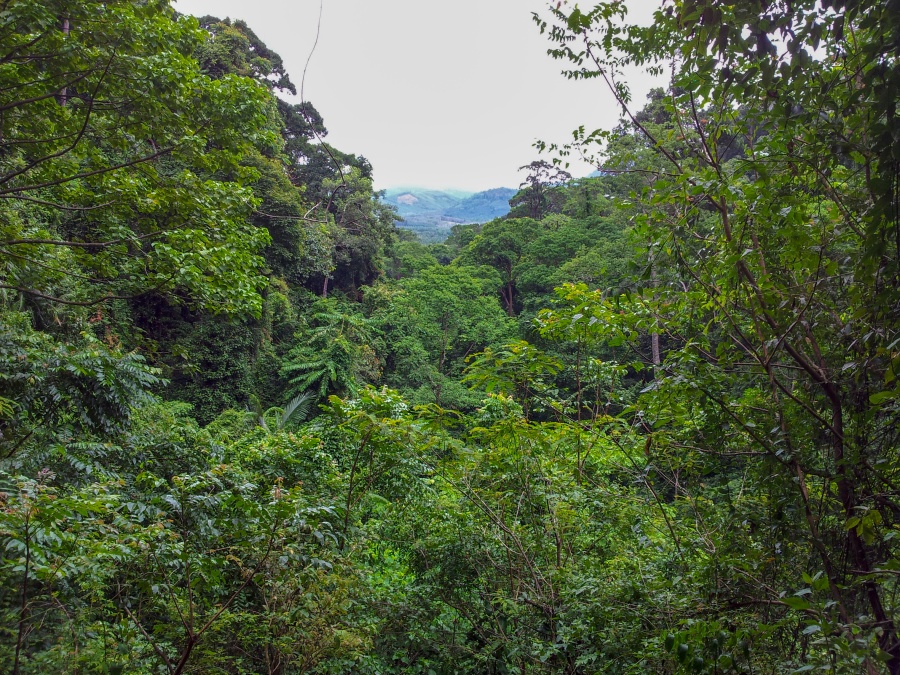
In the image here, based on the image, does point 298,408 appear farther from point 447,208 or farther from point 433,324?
point 447,208

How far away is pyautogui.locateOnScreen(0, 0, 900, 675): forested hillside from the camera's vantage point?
1.60m

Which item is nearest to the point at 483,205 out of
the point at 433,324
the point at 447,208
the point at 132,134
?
the point at 447,208

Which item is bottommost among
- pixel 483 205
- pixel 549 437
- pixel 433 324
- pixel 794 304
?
pixel 549 437

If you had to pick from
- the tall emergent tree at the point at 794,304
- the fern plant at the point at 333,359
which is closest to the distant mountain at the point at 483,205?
the fern plant at the point at 333,359

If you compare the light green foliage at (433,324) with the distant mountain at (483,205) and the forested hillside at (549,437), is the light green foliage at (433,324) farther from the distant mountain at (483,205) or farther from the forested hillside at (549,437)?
the distant mountain at (483,205)

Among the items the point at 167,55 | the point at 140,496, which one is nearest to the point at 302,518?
the point at 140,496

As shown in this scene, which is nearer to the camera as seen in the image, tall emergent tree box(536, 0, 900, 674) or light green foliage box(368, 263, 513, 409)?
tall emergent tree box(536, 0, 900, 674)

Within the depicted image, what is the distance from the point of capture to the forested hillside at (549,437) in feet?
5.26

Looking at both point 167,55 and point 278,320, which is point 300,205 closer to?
point 278,320

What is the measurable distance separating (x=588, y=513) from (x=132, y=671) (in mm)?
2776

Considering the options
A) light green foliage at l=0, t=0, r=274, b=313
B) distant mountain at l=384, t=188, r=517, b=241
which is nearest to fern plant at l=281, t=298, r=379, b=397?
light green foliage at l=0, t=0, r=274, b=313

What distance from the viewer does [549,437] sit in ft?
11.8

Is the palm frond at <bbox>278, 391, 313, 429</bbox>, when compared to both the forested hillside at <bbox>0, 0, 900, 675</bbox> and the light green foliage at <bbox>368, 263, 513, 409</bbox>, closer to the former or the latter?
the light green foliage at <bbox>368, 263, 513, 409</bbox>

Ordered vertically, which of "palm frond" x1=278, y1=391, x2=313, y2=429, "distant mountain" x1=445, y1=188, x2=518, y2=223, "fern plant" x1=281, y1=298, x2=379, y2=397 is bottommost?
"palm frond" x1=278, y1=391, x2=313, y2=429
